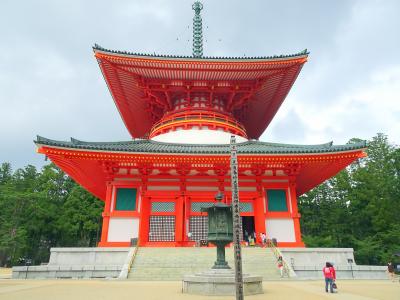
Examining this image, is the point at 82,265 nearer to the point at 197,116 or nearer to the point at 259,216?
the point at 259,216

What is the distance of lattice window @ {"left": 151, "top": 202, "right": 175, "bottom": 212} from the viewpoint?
725 inches

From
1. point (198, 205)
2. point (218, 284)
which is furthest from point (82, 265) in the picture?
point (218, 284)

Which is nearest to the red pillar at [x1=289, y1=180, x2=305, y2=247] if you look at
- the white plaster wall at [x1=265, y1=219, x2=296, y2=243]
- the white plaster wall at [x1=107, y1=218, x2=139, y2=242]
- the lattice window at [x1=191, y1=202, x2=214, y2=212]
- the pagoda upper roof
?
the white plaster wall at [x1=265, y1=219, x2=296, y2=243]

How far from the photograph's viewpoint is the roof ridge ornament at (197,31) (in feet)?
116

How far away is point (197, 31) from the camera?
36.4 meters

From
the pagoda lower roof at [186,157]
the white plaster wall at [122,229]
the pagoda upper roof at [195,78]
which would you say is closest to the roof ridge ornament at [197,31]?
the pagoda upper roof at [195,78]

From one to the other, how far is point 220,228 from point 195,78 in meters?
14.1

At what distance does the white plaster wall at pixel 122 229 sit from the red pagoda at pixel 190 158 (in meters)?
0.06

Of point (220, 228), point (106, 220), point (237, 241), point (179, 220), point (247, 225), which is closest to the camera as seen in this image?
point (237, 241)

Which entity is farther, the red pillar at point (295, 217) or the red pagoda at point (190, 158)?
the red pillar at point (295, 217)

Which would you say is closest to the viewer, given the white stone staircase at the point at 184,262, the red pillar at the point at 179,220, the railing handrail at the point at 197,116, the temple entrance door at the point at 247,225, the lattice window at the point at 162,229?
the white stone staircase at the point at 184,262

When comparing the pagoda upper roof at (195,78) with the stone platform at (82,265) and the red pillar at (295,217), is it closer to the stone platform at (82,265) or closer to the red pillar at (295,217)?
the red pillar at (295,217)

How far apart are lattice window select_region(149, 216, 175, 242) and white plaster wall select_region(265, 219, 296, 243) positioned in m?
5.81

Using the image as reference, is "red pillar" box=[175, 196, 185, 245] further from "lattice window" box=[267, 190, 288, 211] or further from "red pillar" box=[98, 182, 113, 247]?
"lattice window" box=[267, 190, 288, 211]
